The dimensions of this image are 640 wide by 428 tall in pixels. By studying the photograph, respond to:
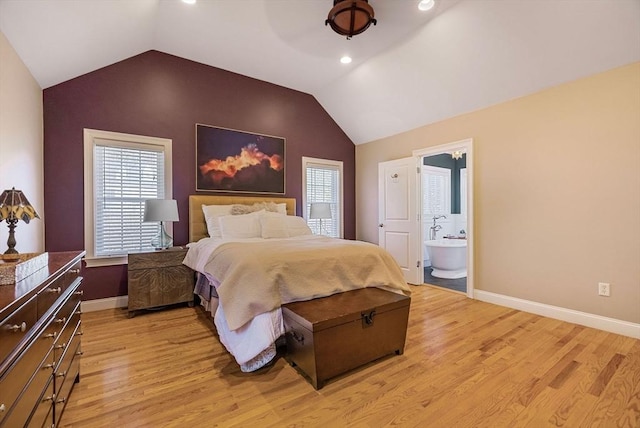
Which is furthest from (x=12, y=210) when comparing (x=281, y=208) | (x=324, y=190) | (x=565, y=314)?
(x=565, y=314)

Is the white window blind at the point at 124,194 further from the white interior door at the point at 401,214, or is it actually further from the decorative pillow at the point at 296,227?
the white interior door at the point at 401,214

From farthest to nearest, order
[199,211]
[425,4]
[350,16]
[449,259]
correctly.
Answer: [449,259] → [199,211] → [425,4] → [350,16]

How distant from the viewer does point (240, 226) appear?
12.0ft

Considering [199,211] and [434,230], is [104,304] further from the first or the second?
[434,230]

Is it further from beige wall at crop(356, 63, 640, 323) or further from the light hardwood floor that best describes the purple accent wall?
beige wall at crop(356, 63, 640, 323)

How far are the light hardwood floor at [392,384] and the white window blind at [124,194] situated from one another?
110 centimetres

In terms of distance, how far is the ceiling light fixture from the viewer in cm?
253

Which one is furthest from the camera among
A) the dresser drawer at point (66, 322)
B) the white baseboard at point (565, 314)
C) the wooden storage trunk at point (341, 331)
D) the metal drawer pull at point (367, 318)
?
the white baseboard at point (565, 314)

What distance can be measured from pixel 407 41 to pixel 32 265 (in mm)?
3893

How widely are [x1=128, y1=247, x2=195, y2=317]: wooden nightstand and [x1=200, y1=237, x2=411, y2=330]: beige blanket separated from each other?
0.90 meters

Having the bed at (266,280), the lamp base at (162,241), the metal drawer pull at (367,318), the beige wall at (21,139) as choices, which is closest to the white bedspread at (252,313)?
the bed at (266,280)

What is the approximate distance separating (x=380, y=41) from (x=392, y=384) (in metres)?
3.56

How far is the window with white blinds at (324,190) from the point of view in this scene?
5.12m

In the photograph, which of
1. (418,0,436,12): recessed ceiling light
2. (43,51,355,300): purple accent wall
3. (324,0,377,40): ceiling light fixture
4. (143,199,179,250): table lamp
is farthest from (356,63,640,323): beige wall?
(143,199,179,250): table lamp
